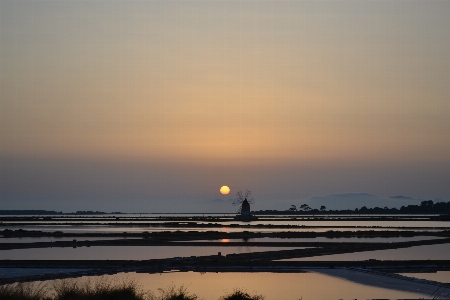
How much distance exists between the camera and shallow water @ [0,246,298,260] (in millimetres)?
29312

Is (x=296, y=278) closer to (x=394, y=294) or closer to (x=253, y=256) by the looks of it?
(x=394, y=294)

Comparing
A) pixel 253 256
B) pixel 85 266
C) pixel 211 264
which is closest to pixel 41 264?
pixel 85 266

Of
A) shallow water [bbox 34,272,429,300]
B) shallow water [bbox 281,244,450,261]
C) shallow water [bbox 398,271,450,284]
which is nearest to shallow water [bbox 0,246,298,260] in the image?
shallow water [bbox 281,244,450,261]

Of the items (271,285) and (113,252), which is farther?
(113,252)

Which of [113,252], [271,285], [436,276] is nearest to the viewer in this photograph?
[271,285]

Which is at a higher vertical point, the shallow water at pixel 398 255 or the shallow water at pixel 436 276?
the shallow water at pixel 398 255

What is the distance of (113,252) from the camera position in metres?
32.6

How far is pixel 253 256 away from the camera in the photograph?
94.2ft

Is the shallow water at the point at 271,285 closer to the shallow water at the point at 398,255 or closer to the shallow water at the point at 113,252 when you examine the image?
the shallow water at the point at 398,255

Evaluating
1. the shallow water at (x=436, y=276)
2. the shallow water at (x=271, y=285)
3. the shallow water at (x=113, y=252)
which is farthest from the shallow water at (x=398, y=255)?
the shallow water at (x=271, y=285)

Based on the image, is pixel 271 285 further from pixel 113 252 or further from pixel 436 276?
pixel 113 252

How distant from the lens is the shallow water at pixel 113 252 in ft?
96.2

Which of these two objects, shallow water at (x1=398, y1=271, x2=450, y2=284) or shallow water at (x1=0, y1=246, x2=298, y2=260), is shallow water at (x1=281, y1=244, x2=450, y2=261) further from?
shallow water at (x1=398, y1=271, x2=450, y2=284)

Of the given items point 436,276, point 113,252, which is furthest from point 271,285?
point 113,252
